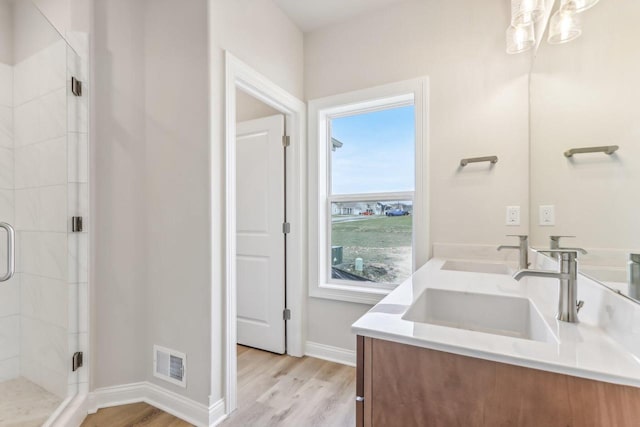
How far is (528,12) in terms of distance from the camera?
56.2 inches

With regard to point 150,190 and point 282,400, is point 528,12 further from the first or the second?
point 282,400

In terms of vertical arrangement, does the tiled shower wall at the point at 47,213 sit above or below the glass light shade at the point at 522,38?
below

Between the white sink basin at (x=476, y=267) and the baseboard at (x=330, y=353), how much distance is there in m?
1.03

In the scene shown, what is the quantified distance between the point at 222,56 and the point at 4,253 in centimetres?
168

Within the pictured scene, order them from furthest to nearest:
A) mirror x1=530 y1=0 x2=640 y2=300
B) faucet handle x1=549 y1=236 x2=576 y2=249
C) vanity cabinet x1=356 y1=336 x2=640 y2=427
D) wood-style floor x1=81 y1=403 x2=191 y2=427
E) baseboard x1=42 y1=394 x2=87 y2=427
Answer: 1. wood-style floor x1=81 y1=403 x2=191 y2=427
2. baseboard x1=42 y1=394 x2=87 y2=427
3. faucet handle x1=549 y1=236 x2=576 y2=249
4. mirror x1=530 y1=0 x2=640 y2=300
5. vanity cabinet x1=356 y1=336 x2=640 y2=427

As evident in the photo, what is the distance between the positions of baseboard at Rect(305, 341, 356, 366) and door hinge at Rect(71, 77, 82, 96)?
7.55ft

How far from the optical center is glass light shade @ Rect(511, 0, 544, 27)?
143 cm

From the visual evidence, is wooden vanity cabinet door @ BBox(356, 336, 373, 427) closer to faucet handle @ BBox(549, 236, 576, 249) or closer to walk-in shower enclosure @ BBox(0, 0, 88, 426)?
faucet handle @ BBox(549, 236, 576, 249)

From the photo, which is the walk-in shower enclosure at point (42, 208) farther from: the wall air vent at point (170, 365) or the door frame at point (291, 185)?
the door frame at point (291, 185)

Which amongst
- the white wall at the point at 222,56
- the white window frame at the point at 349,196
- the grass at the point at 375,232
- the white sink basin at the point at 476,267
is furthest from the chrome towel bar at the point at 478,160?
the white wall at the point at 222,56

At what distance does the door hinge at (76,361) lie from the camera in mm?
1659

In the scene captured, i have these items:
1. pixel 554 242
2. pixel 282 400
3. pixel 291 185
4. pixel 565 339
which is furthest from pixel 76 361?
pixel 554 242

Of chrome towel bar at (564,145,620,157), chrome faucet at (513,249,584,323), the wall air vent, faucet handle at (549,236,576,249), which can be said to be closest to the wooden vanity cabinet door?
chrome faucet at (513,249,584,323)

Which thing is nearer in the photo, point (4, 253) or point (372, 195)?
point (4, 253)
